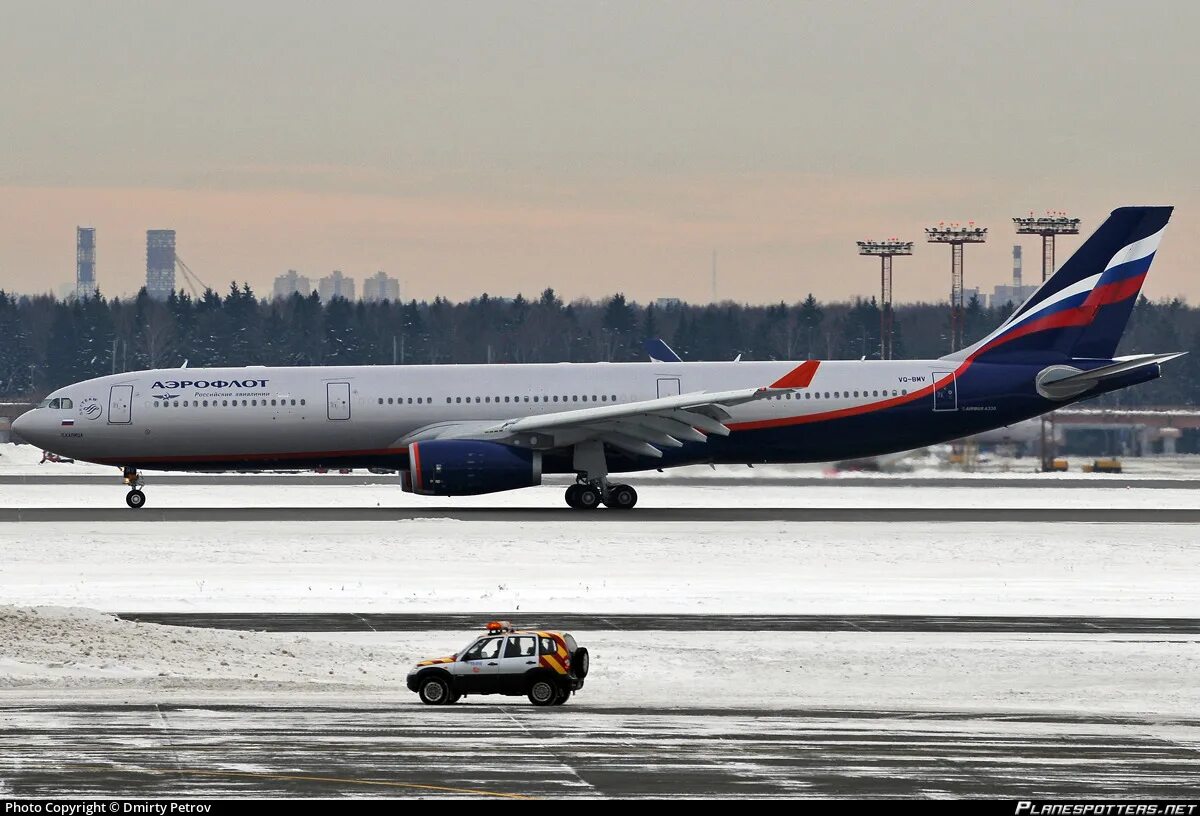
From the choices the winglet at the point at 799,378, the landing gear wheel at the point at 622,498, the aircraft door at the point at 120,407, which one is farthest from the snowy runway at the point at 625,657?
the aircraft door at the point at 120,407

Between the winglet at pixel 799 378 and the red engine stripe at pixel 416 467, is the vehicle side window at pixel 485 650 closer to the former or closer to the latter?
the red engine stripe at pixel 416 467

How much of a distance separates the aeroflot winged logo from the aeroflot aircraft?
0.04m

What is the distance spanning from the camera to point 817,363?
4231cm

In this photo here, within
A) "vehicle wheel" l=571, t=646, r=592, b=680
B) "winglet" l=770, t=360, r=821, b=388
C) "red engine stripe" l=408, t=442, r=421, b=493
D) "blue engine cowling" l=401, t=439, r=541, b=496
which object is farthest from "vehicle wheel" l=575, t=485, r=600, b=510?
"vehicle wheel" l=571, t=646, r=592, b=680

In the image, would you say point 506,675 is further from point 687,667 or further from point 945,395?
point 945,395

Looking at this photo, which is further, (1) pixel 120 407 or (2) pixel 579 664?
(1) pixel 120 407

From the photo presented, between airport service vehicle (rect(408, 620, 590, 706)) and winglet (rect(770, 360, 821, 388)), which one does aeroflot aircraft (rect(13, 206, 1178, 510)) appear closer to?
winglet (rect(770, 360, 821, 388))

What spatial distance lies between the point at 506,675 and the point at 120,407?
28.3 meters

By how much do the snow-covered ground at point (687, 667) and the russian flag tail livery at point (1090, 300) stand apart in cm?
2257

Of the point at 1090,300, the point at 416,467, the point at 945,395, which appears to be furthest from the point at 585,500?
the point at 1090,300

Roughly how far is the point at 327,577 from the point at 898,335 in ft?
418

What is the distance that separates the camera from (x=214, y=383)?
4281cm

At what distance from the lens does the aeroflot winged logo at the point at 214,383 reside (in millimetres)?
42625

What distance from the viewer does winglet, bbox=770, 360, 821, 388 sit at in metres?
41.6
